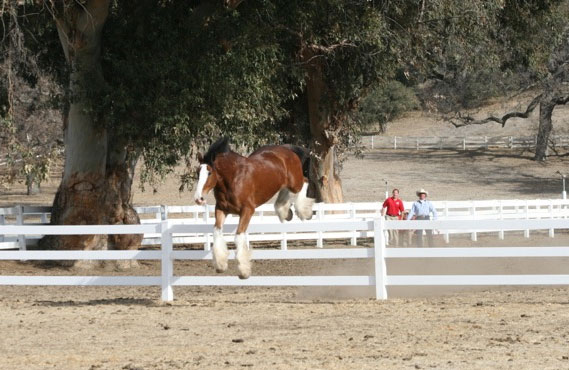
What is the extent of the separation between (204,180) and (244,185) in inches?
31.6

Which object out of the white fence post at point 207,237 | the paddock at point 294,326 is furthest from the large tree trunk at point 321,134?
the paddock at point 294,326

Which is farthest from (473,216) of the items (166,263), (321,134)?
(166,263)

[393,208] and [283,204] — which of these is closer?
[283,204]

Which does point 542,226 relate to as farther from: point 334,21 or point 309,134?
point 309,134

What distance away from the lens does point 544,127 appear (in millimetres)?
59094

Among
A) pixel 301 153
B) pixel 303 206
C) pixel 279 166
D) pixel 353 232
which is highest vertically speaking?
pixel 301 153

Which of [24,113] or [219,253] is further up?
[24,113]

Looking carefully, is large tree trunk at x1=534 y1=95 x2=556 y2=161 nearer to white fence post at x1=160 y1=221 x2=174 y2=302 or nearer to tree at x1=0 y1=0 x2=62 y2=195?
tree at x1=0 y1=0 x2=62 y2=195

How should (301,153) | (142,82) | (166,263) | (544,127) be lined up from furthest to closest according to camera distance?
(544,127), (142,82), (166,263), (301,153)

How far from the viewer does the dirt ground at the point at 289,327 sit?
10.1 m

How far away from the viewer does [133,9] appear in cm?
2231

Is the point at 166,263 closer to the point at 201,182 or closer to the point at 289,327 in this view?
the point at 201,182

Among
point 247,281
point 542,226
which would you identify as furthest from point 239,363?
point 542,226

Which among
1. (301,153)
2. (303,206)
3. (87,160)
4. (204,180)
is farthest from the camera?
(87,160)
